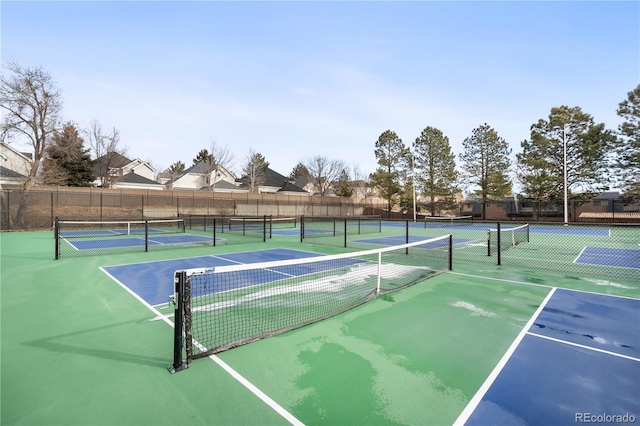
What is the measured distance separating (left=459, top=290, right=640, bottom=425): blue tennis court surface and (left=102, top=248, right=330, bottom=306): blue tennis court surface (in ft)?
18.8

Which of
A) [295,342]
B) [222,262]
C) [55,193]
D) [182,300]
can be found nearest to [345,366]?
[295,342]

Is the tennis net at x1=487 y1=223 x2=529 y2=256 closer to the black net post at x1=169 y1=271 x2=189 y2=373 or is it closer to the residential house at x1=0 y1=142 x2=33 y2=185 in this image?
the black net post at x1=169 y1=271 x2=189 y2=373

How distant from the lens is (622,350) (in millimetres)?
4281

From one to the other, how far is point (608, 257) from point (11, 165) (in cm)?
5499

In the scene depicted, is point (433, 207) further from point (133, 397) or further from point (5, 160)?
point (5, 160)

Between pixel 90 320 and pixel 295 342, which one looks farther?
pixel 90 320

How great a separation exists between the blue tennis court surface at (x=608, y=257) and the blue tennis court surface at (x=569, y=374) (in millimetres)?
6866

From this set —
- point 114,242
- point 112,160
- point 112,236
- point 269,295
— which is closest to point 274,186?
point 112,160

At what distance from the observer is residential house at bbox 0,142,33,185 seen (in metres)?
32.3

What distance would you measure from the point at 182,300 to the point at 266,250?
10108 millimetres

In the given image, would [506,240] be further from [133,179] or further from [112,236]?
[133,179]

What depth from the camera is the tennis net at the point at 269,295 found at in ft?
12.8

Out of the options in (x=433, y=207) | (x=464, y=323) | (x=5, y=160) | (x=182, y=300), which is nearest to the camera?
(x=182, y=300)

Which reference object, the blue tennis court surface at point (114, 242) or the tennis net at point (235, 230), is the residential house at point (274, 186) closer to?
the tennis net at point (235, 230)
